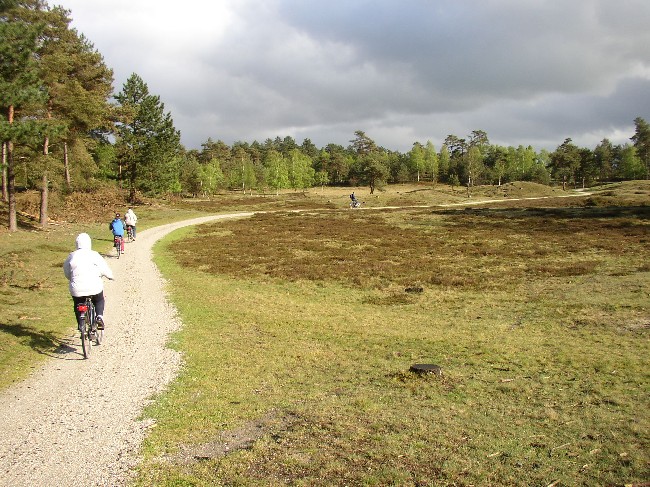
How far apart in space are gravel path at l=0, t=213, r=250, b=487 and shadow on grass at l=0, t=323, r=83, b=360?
53 mm

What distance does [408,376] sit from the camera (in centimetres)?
1015

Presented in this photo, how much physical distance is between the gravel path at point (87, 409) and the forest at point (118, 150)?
1783 cm

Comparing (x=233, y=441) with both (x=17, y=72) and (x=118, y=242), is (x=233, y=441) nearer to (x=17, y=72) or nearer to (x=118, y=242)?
(x=118, y=242)

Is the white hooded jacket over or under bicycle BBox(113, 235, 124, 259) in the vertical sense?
over

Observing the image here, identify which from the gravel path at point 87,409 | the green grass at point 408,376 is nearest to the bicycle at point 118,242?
the green grass at point 408,376

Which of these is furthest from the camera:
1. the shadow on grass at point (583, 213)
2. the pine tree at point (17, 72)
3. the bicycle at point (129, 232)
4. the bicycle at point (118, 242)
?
the shadow on grass at point (583, 213)

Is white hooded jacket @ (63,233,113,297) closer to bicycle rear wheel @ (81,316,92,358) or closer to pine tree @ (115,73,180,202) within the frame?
bicycle rear wheel @ (81,316,92,358)

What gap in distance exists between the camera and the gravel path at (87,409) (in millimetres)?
6387

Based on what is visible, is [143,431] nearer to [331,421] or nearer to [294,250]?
[331,421]

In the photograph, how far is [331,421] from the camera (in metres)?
7.61

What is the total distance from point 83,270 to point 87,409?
4.05 metres

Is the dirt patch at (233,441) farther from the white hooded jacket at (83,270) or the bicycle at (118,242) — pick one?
the bicycle at (118,242)

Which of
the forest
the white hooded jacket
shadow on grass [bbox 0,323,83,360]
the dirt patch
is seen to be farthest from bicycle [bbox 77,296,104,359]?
the forest

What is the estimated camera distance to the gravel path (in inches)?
251
